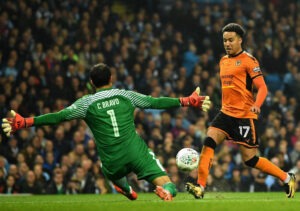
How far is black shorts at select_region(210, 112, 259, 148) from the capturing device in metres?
11.7

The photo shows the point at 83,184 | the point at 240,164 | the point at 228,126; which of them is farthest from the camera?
the point at 240,164

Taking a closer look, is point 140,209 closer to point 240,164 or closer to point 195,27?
point 240,164

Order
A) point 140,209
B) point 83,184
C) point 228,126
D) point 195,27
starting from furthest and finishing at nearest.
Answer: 1. point 195,27
2. point 83,184
3. point 228,126
4. point 140,209

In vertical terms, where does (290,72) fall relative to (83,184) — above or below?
above

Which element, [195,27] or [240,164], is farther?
[195,27]

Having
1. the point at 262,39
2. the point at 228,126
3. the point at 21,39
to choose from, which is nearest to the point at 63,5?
the point at 21,39

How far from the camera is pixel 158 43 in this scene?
72.9ft

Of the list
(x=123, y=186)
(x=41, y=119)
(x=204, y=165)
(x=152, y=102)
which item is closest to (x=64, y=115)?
(x=41, y=119)

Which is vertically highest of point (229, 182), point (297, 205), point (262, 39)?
point (262, 39)

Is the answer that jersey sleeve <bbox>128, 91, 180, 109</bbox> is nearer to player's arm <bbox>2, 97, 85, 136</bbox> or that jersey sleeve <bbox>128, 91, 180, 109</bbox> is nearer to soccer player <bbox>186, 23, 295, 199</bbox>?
player's arm <bbox>2, 97, 85, 136</bbox>

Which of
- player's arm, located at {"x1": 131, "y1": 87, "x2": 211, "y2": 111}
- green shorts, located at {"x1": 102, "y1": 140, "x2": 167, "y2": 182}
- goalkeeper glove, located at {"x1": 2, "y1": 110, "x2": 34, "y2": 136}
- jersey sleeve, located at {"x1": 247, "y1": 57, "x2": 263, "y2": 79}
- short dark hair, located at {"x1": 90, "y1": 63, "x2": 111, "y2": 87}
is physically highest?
short dark hair, located at {"x1": 90, "y1": 63, "x2": 111, "y2": 87}

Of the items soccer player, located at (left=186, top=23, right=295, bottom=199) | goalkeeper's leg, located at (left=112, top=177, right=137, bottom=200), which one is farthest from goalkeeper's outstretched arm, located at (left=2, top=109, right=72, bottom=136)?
soccer player, located at (left=186, top=23, right=295, bottom=199)

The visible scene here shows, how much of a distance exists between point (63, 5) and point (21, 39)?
2605 millimetres

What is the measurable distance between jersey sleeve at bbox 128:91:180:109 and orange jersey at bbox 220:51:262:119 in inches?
74.8
